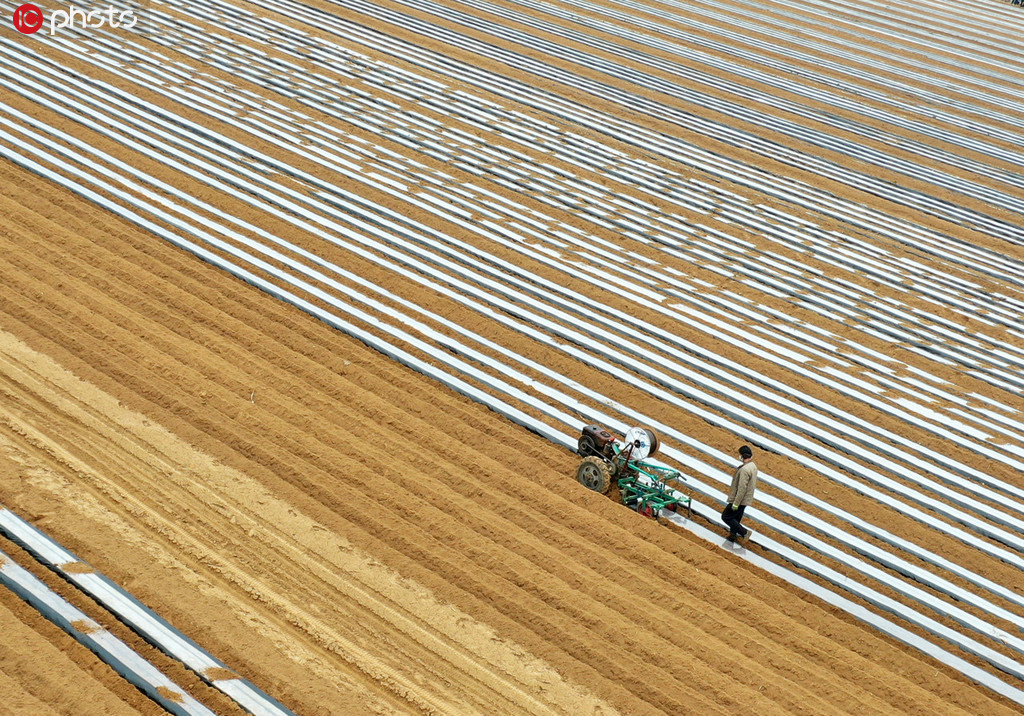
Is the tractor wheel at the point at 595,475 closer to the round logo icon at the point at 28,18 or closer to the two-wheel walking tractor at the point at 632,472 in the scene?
the two-wheel walking tractor at the point at 632,472

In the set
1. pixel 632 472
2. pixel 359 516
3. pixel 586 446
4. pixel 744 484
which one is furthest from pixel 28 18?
pixel 744 484

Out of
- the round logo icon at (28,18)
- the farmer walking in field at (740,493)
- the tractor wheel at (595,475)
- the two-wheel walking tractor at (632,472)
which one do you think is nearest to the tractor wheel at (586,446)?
the two-wheel walking tractor at (632,472)

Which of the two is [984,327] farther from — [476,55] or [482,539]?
[476,55]

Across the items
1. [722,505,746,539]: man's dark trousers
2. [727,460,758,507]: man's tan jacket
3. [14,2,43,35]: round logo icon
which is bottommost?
[722,505,746,539]: man's dark trousers

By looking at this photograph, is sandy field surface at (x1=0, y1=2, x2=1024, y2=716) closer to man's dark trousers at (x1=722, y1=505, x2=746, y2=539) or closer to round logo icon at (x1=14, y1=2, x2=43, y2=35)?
man's dark trousers at (x1=722, y1=505, x2=746, y2=539)

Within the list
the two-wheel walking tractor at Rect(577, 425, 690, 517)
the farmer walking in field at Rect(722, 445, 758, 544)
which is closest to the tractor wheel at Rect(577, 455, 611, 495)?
the two-wheel walking tractor at Rect(577, 425, 690, 517)

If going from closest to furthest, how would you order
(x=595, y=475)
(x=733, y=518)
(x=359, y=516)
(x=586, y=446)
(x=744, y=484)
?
(x=359, y=516) → (x=744, y=484) → (x=733, y=518) → (x=595, y=475) → (x=586, y=446)

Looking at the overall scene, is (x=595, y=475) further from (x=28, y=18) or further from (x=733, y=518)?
(x=28, y=18)
